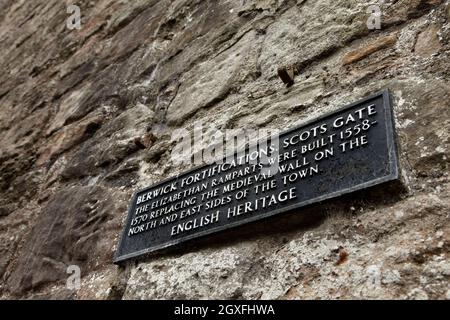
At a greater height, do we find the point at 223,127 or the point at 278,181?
the point at 223,127

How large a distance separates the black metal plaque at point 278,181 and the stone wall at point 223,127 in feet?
0.14

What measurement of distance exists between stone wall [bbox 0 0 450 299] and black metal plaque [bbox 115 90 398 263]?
1.7 inches

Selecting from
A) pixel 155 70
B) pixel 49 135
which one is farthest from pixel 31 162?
pixel 155 70

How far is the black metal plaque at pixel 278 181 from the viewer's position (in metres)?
1.16

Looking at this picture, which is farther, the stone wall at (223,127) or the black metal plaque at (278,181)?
the black metal plaque at (278,181)

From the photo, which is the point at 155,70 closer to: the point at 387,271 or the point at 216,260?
the point at 216,260

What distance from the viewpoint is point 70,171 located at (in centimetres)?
217

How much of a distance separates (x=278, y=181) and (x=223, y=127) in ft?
1.35

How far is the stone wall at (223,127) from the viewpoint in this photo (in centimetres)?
104

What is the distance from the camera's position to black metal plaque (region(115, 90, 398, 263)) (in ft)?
3.81

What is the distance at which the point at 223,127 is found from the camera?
1647 mm

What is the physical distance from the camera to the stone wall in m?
1.04

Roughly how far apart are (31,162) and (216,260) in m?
1.71

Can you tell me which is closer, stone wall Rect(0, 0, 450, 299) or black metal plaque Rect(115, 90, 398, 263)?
stone wall Rect(0, 0, 450, 299)
